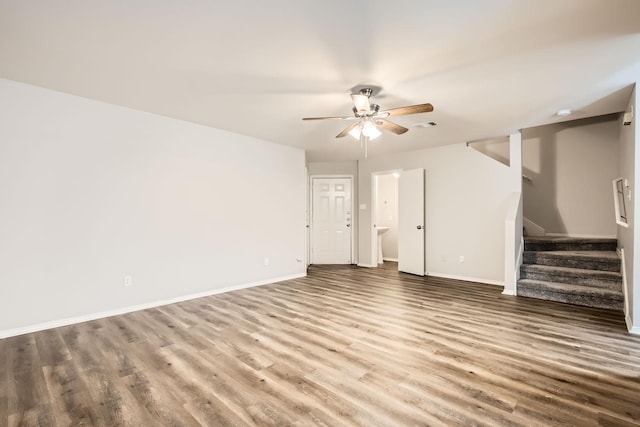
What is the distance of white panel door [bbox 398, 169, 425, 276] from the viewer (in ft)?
19.4

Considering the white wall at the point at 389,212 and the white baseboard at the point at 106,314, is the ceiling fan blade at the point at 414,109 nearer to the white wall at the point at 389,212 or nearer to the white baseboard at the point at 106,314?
the white baseboard at the point at 106,314

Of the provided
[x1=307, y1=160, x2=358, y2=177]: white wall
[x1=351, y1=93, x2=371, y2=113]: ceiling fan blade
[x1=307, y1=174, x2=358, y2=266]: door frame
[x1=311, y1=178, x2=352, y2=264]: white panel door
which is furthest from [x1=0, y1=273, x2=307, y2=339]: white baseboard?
[x1=351, y1=93, x2=371, y2=113]: ceiling fan blade

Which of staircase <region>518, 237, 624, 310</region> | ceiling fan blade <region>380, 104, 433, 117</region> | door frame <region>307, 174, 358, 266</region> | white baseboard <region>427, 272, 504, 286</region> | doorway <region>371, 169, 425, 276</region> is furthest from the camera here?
door frame <region>307, 174, 358, 266</region>

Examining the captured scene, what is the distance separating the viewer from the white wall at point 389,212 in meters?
7.88

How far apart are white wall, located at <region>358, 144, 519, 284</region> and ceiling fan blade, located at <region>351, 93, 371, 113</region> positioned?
10.2 ft

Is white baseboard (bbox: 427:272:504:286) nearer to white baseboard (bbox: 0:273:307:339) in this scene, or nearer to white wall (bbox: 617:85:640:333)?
white wall (bbox: 617:85:640:333)

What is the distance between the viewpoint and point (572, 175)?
551cm

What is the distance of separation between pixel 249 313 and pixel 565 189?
5873mm

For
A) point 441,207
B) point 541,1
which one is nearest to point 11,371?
point 541,1

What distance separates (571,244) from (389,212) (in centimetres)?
387

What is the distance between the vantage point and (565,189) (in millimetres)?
5598

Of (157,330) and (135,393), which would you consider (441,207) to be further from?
(135,393)

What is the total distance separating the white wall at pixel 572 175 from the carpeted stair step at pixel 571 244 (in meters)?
0.76

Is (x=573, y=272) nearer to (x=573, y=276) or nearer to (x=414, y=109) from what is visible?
(x=573, y=276)
